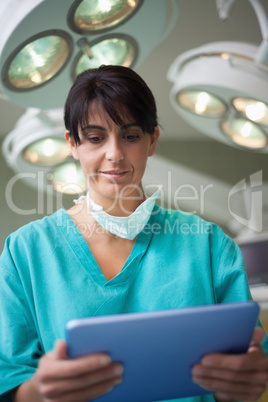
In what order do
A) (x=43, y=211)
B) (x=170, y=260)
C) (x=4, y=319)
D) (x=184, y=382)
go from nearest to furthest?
(x=184, y=382) < (x=4, y=319) < (x=170, y=260) < (x=43, y=211)

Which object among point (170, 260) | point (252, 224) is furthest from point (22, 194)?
point (170, 260)

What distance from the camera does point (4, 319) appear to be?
0.88 metres

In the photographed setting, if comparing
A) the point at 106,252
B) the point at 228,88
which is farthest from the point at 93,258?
the point at 228,88

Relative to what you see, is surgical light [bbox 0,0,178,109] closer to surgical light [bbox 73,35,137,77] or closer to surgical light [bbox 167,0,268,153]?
surgical light [bbox 73,35,137,77]

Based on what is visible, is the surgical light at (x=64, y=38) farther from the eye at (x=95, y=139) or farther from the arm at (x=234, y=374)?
the arm at (x=234, y=374)

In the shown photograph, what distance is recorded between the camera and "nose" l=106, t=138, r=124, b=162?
941 mm

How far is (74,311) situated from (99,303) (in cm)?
5

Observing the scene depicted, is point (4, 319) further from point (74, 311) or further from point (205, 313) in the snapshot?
point (205, 313)

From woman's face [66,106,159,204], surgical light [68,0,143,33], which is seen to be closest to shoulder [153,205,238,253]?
woman's face [66,106,159,204]

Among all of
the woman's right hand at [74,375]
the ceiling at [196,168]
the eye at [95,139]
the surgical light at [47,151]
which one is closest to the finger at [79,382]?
the woman's right hand at [74,375]

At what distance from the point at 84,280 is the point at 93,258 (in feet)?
0.18

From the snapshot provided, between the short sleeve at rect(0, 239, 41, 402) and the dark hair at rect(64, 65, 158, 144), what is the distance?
0.32 m

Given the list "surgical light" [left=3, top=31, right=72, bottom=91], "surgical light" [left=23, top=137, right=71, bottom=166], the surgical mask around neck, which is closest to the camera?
the surgical mask around neck

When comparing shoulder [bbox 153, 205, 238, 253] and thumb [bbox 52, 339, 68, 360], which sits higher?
shoulder [bbox 153, 205, 238, 253]
